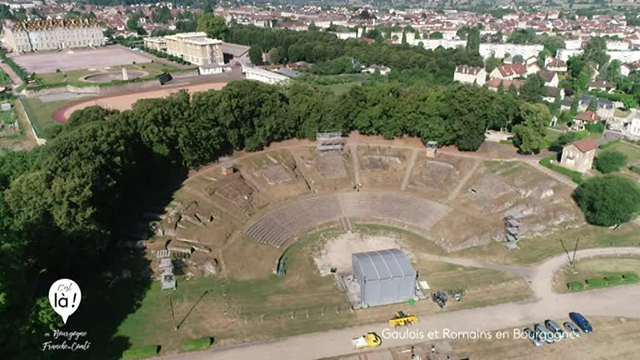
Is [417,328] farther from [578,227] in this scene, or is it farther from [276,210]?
[578,227]

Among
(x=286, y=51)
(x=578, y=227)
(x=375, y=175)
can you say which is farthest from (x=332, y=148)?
(x=286, y=51)

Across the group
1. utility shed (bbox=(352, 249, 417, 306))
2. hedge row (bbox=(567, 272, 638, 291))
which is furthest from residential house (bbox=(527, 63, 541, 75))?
utility shed (bbox=(352, 249, 417, 306))

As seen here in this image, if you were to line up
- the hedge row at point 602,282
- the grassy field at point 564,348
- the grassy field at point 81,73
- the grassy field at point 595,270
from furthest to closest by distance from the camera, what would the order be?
the grassy field at point 81,73 → the grassy field at point 595,270 → the hedge row at point 602,282 → the grassy field at point 564,348

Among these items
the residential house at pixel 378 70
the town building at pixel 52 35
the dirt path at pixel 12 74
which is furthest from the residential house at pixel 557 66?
the town building at pixel 52 35

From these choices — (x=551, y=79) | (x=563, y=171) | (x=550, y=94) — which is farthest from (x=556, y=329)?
(x=551, y=79)

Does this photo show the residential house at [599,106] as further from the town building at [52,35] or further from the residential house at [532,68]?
the town building at [52,35]

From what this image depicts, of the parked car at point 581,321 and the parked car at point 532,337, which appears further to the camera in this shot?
the parked car at point 581,321

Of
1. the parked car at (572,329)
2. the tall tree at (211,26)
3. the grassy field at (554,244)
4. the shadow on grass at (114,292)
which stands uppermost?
the tall tree at (211,26)
